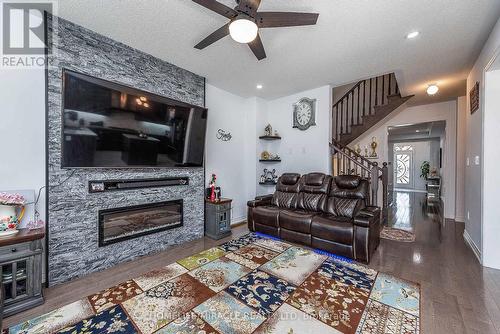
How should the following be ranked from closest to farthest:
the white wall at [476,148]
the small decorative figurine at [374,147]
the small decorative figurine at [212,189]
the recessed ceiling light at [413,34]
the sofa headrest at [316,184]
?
the recessed ceiling light at [413,34], the white wall at [476,148], the sofa headrest at [316,184], the small decorative figurine at [212,189], the small decorative figurine at [374,147]

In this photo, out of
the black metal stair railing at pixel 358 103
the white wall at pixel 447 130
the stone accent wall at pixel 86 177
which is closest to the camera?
the stone accent wall at pixel 86 177

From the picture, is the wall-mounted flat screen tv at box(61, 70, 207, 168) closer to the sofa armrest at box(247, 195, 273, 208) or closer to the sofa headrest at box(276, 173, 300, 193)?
the sofa armrest at box(247, 195, 273, 208)

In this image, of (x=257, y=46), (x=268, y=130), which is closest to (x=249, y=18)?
(x=257, y=46)

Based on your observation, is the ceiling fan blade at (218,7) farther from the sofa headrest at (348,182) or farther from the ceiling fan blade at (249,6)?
the sofa headrest at (348,182)

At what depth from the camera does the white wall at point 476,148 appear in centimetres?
251

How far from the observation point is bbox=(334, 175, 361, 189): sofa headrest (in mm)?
3389

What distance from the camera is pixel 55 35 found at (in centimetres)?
224

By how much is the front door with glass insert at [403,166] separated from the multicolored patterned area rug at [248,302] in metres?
10.4

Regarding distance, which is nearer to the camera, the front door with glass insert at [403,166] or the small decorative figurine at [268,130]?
the small decorative figurine at [268,130]

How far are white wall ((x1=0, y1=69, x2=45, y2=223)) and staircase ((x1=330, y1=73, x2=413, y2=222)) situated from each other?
430cm

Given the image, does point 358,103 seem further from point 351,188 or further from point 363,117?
point 351,188

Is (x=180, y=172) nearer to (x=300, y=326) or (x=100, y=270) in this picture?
(x=100, y=270)

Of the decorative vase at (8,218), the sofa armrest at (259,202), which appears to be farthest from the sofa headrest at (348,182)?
the decorative vase at (8,218)

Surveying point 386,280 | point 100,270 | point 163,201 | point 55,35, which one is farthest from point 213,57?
point 386,280
